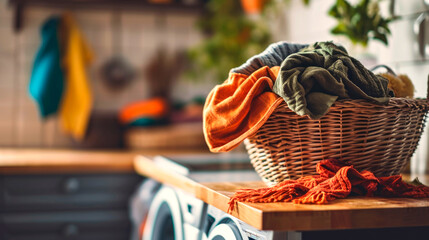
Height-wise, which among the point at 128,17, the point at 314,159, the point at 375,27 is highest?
the point at 128,17

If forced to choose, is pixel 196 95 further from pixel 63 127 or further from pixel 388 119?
pixel 388 119

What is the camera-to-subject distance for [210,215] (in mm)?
1115

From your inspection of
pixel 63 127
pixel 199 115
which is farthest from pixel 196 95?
pixel 63 127

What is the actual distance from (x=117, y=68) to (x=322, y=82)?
6.75 ft

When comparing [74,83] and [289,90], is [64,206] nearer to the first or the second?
[74,83]

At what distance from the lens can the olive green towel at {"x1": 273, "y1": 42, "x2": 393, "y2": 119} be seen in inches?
33.8

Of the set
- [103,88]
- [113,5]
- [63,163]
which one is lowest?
[63,163]

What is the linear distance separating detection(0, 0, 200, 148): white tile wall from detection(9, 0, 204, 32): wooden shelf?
0.14 ft

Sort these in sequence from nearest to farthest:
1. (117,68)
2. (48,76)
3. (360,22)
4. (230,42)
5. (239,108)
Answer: (239,108), (360,22), (230,42), (48,76), (117,68)

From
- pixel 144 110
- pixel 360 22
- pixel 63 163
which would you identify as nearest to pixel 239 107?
pixel 360 22

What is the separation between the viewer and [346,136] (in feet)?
3.05

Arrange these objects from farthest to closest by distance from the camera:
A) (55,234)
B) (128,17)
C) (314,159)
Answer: (128,17) < (55,234) < (314,159)

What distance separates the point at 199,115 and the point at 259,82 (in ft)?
5.65

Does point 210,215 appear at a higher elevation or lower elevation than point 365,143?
lower
